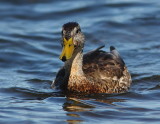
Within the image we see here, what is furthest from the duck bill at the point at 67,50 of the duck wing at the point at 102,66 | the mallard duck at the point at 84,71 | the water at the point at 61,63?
the duck wing at the point at 102,66

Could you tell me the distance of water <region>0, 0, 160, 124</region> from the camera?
932 cm

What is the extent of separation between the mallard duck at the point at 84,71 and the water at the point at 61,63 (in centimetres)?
26

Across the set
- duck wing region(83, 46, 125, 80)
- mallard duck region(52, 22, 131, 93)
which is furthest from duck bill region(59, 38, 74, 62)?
duck wing region(83, 46, 125, 80)

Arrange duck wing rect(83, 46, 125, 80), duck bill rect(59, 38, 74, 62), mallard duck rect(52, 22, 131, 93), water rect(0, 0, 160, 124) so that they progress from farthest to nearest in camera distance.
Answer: duck wing rect(83, 46, 125, 80), mallard duck rect(52, 22, 131, 93), duck bill rect(59, 38, 74, 62), water rect(0, 0, 160, 124)

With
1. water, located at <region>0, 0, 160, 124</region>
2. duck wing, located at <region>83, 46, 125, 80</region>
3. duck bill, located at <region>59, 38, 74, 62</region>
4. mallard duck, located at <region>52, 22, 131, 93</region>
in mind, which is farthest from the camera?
duck wing, located at <region>83, 46, 125, 80</region>

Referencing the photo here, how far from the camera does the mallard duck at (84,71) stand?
10422 millimetres

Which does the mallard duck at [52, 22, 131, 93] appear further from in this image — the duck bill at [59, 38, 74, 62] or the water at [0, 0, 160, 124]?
the water at [0, 0, 160, 124]

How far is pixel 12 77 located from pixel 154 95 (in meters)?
3.52

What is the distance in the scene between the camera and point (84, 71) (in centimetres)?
1129

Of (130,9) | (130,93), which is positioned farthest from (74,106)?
(130,9)

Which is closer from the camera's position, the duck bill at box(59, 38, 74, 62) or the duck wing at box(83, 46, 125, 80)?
the duck bill at box(59, 38, 74, 62)

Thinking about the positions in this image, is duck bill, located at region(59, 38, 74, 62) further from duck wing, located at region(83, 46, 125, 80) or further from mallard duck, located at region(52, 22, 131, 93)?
duck wing, located at region(83, 46, 125, 80)

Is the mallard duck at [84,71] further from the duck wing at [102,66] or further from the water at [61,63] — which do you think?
the water at [61,63]

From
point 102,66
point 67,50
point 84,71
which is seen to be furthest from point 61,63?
point 67,50
